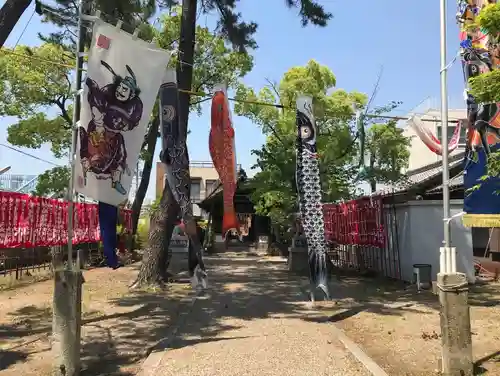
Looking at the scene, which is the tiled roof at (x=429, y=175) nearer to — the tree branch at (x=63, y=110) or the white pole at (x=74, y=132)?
the white pole at (x=74, y=132)

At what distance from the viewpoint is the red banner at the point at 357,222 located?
15.3m

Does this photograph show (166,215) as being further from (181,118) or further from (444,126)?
(444,126)

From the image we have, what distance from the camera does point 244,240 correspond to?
133ft

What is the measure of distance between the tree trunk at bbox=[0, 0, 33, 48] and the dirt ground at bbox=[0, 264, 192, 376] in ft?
15.2

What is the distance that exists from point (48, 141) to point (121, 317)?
14339mm

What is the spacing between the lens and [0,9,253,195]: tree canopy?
2005 cm

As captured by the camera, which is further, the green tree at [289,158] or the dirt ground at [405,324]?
the green tree at [289,158]

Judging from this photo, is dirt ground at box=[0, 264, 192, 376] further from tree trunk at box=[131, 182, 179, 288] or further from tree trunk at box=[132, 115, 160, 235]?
tree trunk at box=[132, 115, 160, 235]

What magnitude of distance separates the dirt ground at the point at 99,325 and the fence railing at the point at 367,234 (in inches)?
233

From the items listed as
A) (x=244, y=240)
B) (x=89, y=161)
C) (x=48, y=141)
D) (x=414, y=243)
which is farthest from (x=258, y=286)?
(x=244, y=240)

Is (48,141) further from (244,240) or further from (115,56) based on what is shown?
(244,240)

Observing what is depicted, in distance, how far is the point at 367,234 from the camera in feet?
52.2

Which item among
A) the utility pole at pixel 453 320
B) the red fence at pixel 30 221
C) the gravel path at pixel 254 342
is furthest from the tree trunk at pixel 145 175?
the utility pole at pixel 453 320

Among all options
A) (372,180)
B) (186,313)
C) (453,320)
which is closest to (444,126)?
(453,320)
